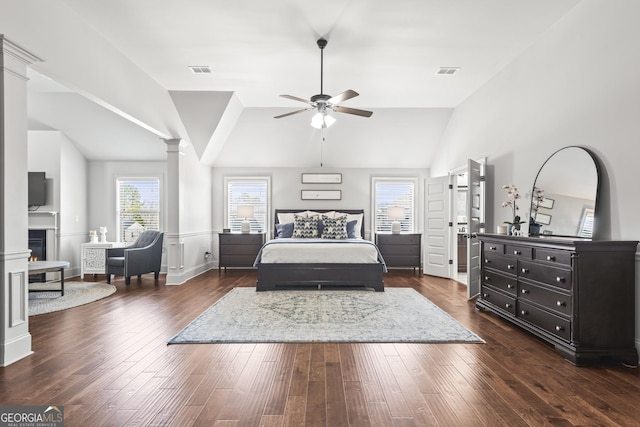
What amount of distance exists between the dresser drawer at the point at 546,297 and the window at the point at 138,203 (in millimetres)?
6701

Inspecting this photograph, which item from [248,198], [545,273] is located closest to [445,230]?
[545,273]

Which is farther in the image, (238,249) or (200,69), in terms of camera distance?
(238,249)

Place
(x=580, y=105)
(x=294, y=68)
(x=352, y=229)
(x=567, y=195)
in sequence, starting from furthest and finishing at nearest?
1. (x=352, y=229)
2. (x=294, y=68)
3. (x=567, y=195)
4. (x=580, y=105)

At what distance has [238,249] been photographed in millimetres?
7562

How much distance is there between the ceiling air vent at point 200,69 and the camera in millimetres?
4938

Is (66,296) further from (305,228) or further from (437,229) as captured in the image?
(437,229)

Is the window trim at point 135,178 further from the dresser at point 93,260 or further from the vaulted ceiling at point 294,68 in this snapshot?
the dresser at point 93,260

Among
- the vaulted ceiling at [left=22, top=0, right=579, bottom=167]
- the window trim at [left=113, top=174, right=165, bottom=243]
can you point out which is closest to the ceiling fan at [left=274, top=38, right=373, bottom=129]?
the vaulted ceiling at [left=22, top=0, right=579, bottom=167]

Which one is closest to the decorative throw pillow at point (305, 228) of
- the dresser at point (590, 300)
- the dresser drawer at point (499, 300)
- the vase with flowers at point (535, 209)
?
the dresser drawer at point (499, 300)

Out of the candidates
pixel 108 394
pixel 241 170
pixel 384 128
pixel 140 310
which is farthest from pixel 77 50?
pixel 384 128

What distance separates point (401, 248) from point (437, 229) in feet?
2.99

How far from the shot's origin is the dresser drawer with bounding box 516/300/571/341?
9.70 feet

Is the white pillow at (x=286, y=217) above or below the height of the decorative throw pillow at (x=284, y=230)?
above

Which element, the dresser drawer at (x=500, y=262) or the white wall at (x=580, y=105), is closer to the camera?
the white wall at (x=580, y=105)
